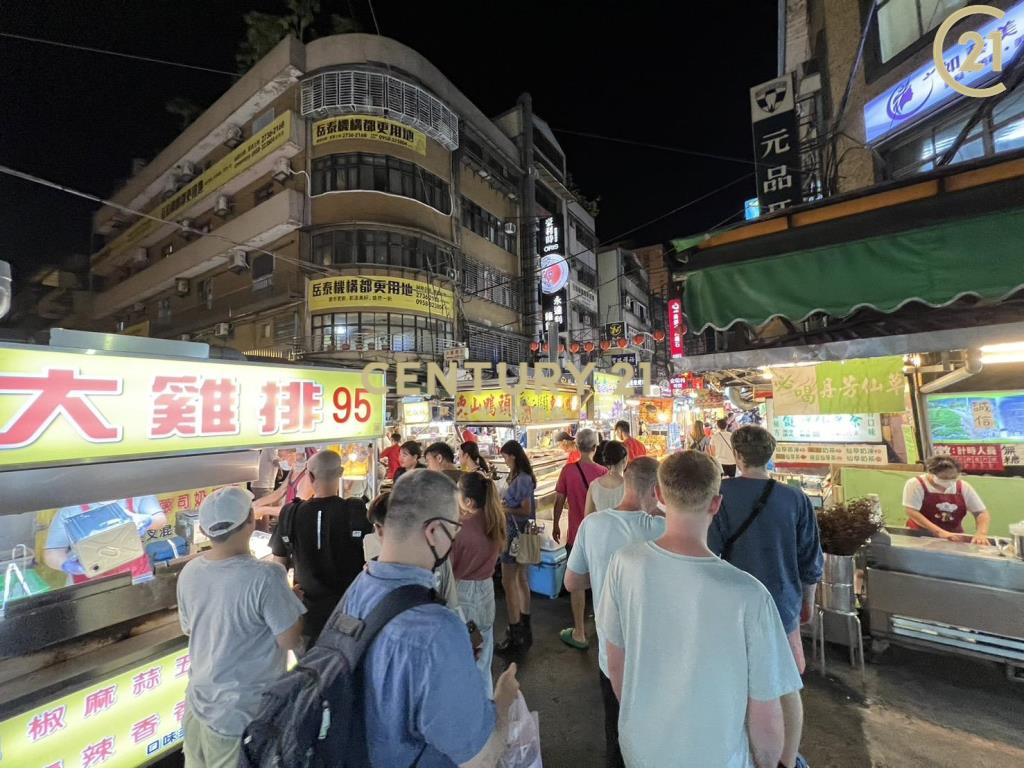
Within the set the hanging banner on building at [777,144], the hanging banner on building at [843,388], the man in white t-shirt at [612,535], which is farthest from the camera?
the hanging banner on building at [777,144]

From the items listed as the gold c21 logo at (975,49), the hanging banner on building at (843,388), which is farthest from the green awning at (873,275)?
the hanging banner on building at (843,388)

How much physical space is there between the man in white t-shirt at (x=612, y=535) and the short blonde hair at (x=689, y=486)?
1.09 meters

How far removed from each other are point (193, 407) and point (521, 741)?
2867mm

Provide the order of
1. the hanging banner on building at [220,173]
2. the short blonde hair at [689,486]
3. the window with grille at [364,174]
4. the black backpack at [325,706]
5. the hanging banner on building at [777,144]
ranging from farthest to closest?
the hanging banner on building at [220,173] → the window with grille at [364,174] → the hanging banner on building at [777,144] → the short blonde hair at [689,486] → the black backpack at [325,706]

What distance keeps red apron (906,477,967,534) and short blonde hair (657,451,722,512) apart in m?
5.09

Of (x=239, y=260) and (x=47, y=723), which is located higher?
(x=239, y=260)

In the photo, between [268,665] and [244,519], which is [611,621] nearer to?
[268,665]

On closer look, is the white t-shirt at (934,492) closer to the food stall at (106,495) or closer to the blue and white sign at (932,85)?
the blue and white sign at (932,85)

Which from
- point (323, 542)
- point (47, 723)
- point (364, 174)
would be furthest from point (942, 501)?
point (364, 174)

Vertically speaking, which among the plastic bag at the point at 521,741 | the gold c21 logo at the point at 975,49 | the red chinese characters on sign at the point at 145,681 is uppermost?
the gold c21 logo at the point at 975,49

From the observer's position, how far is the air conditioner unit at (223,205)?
77.0 feet

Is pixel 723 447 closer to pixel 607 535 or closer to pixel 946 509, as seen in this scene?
pixel 946 509

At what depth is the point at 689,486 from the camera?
1.95 meters

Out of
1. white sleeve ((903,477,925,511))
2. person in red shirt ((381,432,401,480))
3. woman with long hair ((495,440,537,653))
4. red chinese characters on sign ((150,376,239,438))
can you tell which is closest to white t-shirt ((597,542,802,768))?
woman with long hair ((495,440,537,653))
